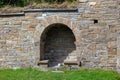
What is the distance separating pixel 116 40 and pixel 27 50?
3.15 metres

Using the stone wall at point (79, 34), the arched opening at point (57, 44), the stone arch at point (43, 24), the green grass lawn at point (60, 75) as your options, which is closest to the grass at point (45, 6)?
the stone wall at point (79, 34)

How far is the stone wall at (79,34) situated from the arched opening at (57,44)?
0.38 meters

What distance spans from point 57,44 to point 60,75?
82.2 inches

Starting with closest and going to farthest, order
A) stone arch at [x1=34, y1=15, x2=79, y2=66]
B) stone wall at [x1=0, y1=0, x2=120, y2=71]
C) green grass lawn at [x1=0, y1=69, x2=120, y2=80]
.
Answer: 1. green grass lawn at [x1=0, y1=69, x2=120, y2=80]
2. stone wall at [x1=0, y1=0, x2=120, y2=71]
3. stone arch at [x1=34, y1=15, x2=79, y2=66]

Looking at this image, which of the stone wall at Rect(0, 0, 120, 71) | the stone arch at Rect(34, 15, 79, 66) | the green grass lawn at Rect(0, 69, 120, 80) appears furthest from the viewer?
the stone arch at Rect(34, 15, 79, 66)

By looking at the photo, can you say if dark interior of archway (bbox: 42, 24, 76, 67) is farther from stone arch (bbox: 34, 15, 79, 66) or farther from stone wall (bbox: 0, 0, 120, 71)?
stone wall (bbox: 0, 0, 120, 71)

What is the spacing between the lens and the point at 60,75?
1135 centimetres

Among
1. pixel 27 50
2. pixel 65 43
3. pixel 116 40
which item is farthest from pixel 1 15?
pixel 116 40

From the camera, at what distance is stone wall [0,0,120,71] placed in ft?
40.2

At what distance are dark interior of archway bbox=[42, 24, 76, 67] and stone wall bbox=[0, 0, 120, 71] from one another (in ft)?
1.54

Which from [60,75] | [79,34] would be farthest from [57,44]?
[60,75]

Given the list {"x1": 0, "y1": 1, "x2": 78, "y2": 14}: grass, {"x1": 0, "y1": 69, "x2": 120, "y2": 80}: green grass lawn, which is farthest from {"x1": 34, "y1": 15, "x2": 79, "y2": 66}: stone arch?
{"x1": 0, "y1": 69, "x2": 120, "y2": 80}: green grass lawn

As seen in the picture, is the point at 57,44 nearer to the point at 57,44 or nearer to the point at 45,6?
the point at 57,44

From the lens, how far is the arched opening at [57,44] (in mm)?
13078
